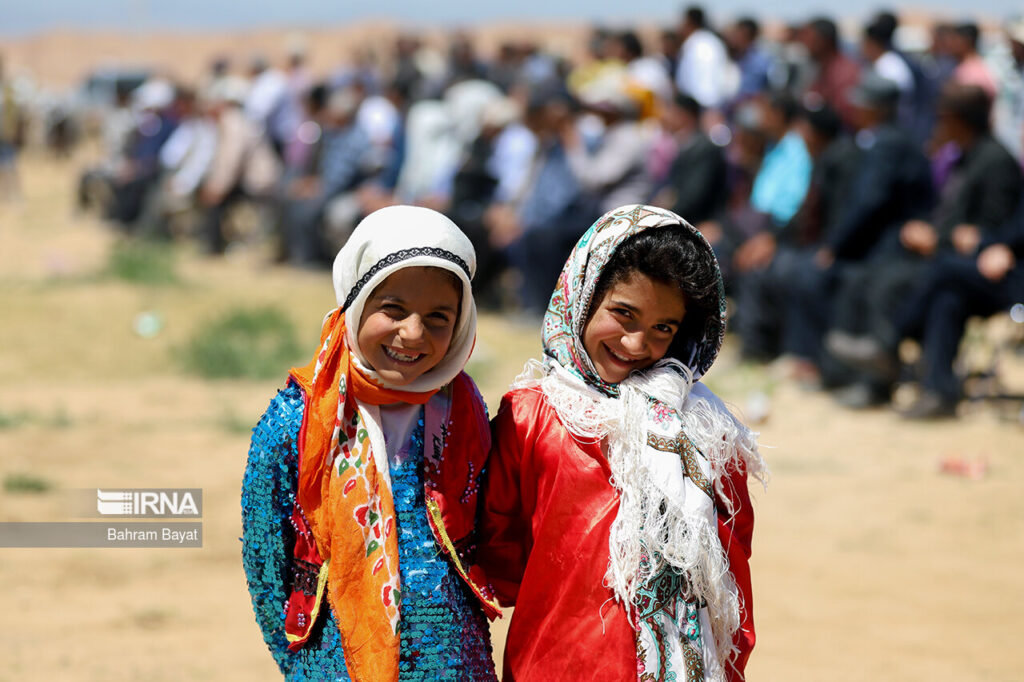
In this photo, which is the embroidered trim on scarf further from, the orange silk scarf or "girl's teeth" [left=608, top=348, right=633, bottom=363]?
"girl's teeth" [left=608, top=348, right=633, bottom=363]

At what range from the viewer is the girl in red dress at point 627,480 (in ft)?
8.19

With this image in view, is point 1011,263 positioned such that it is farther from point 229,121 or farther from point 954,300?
point 229,121

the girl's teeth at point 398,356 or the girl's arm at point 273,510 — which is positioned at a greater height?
the girl's teeth at point 398,356

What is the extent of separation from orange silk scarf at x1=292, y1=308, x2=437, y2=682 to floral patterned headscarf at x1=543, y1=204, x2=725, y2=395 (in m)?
0.30

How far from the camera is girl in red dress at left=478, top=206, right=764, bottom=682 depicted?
2.50 metres

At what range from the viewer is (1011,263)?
7.52m

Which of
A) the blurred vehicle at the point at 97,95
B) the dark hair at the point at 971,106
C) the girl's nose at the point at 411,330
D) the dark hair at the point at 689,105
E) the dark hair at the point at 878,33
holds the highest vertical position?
the dark hair at the point at 878,33

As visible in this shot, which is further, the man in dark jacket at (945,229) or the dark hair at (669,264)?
the man in dark jacket at (945,229)

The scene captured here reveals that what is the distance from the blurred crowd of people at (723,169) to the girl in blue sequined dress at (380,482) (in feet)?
19.1

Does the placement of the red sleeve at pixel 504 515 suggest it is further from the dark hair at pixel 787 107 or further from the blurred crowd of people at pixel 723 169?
the dark hair at pixel 787 107

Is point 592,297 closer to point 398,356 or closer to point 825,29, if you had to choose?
point 398,356

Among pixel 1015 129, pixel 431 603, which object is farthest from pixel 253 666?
pixel 1015 129

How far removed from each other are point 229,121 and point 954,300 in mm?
9848

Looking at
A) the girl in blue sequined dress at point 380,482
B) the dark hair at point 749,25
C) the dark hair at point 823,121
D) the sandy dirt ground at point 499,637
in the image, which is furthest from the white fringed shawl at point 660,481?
the dark hair at point 749,25
